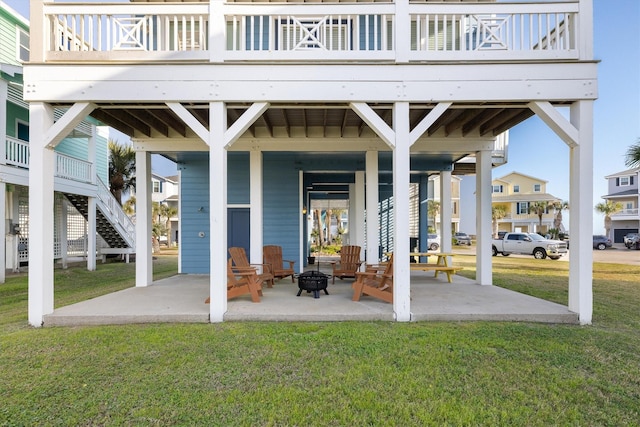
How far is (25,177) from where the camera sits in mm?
9969

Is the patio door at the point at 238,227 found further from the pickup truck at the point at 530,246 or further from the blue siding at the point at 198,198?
the pickup truck at the point at 530,246

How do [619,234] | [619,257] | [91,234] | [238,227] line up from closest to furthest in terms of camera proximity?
[238,227], [91,234], [619,257], [619,234]

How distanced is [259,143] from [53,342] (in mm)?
4981

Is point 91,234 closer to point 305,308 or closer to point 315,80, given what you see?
point 305,308

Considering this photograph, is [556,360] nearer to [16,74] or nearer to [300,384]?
[300,384]

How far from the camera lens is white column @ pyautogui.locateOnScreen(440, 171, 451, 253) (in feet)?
29.6

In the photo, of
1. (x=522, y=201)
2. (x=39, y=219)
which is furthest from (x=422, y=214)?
(x=522, y=201)

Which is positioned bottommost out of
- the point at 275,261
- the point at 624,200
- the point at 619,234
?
the point at 619,234

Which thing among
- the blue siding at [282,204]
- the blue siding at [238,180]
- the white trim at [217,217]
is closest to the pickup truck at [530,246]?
the blue siding at [282,204]

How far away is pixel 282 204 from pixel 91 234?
7.97 m

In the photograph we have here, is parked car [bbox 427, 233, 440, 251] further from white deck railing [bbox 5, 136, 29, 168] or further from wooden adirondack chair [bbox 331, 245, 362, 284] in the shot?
white deck railing [bbox 5, 136, 29, 168]

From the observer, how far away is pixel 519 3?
16.1 feet

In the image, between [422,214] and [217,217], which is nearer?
[217,217]

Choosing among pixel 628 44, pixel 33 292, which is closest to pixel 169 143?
pixel 33 292
